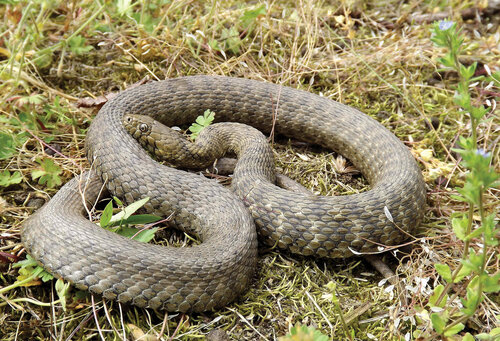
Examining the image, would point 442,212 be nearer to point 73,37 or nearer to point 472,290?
point 472,290

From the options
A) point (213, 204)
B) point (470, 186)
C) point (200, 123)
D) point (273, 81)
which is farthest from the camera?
point (273, 81)

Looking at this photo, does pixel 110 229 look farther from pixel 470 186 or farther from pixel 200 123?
pixel 470 186

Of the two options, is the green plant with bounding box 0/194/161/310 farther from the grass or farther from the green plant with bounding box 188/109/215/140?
the green plant with bounding box 188/109/215/140

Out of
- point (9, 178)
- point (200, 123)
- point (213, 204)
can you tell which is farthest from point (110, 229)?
point (200, 123)

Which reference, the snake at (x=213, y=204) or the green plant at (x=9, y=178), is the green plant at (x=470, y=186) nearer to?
the snake at (x=213, y=204)

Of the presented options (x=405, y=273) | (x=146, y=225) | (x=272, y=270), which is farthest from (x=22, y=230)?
(x=405, y=273)

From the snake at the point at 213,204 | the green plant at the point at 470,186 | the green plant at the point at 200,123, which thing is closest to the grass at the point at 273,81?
the snake at the point at 213,204
